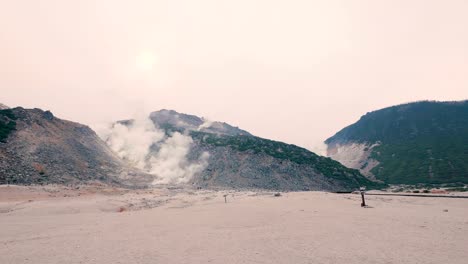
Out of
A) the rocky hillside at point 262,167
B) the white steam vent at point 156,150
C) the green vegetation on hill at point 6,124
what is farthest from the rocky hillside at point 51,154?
the rocky hillside at point 262,167

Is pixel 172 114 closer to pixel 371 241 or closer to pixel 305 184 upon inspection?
pixel 305 184

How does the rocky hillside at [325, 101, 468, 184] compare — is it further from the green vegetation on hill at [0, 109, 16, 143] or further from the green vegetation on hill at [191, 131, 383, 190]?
the green vegetation on hill at [0, 109, 16, 143]

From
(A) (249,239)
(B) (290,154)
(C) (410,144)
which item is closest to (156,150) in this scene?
(B) (290,154)

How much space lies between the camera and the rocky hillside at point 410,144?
10223cm

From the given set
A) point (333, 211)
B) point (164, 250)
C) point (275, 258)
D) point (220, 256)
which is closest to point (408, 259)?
point (275, 258)

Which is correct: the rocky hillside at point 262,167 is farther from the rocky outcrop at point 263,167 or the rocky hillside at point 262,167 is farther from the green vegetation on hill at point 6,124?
the green vegetation on hill at point 6,124

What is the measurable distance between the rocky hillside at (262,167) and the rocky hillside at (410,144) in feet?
88.7

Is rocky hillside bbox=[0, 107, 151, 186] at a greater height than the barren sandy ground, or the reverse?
rocky hillside bbox=[0, 107, 151, 186]

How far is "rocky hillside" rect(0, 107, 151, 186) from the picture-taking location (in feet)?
163

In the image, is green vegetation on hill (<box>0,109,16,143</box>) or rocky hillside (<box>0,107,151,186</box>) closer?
rocky hillside (<box>0,107,151,186</box>)

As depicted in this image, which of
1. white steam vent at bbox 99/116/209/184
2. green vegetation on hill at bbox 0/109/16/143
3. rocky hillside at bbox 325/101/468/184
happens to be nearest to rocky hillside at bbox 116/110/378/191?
white steam vent at bbox 99/116/209/184

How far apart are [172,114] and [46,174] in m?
113

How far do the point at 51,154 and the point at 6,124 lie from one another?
39.3ft

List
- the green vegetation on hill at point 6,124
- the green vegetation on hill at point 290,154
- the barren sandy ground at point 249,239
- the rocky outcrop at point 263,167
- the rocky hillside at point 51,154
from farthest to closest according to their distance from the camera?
1. the green vegetation on hill at point 290,154
2. the rocky outcrop at point 263,167
3. the green vegetation on hill at point 6,124
4. the rocky hillside at point 51,154
5. the barren sandy ground at point 249,239
